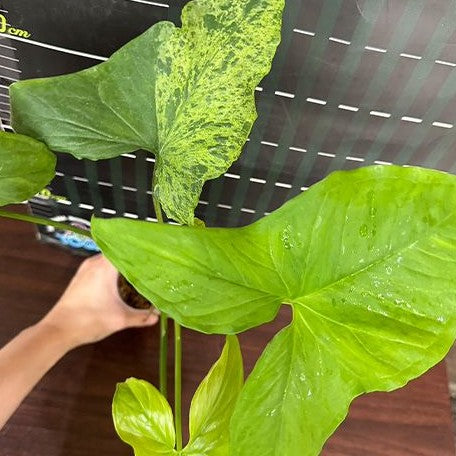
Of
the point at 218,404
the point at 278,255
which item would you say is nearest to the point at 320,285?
the point at 278,255

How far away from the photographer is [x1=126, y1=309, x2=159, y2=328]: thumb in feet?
2.84

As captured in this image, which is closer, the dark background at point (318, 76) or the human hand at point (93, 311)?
the dark background at point (318, 76)

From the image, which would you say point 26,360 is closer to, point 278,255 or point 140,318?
point 140,318

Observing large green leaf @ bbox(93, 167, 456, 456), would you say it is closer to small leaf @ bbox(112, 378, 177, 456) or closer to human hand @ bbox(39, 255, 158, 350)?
small leaf @ bbox(112, 378, 177, 456)

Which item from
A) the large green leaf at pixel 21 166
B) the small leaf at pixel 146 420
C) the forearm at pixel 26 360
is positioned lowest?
the forearm at pixel 26 360

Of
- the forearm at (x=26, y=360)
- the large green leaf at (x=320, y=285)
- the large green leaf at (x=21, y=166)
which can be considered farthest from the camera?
the forearm at (x=26, y=360)

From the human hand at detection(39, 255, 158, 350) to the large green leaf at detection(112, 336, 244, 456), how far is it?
216 millimetres

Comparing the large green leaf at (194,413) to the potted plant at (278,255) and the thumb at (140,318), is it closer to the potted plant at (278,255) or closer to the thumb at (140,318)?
the potted plant at (278,255)

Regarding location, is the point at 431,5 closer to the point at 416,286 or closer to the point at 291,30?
the point at 291,30

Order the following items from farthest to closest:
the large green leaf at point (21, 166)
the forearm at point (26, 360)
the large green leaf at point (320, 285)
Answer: the forearm at point (26, 360) < the large green leaf at point (21, 166) < the large green leaf at point (320, 285)

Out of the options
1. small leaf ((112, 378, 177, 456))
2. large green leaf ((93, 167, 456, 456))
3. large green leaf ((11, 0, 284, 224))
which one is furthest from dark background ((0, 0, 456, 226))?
small leaf ((112, 378, 177, 456))

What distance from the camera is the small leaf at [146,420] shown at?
0.63 metres

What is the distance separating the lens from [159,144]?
1.96 feet

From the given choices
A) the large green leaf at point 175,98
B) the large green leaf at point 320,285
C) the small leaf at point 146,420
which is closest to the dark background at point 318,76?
the large green leaf at point 175,98
